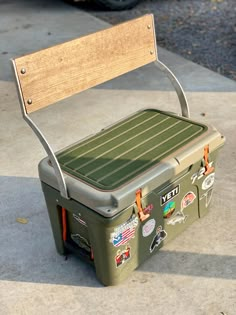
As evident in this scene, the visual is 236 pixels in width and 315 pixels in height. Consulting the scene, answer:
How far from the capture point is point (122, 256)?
2287 millimetres

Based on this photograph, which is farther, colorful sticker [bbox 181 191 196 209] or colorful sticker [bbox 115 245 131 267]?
colorful sticker [bbox 181 191 196 209]

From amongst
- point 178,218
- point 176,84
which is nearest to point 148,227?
point 178,218

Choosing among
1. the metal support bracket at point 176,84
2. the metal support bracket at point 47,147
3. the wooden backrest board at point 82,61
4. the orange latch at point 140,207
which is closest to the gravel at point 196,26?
the metal support bracket at point 176,84

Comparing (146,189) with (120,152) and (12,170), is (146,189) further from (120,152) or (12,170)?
(12,170)

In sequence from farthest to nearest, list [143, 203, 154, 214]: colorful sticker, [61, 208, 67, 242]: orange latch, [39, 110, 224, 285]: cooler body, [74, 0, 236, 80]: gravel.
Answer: [74, 0, 236, 80]: gravel
[61, 208, 67, 242]: orange latch
[143, 203, 154, 214]: colorful sticker
[39, 110, 224, 285]: cooler body

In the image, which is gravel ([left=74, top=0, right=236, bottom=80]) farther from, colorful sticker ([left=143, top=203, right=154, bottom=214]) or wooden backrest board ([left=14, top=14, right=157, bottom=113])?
colorful sticker ([left=143, top=203, right=154, bottom=214])

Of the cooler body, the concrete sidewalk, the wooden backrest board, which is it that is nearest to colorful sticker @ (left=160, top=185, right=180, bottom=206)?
the cooler body

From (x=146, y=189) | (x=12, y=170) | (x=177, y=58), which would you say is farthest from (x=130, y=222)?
(x=177, y=58)

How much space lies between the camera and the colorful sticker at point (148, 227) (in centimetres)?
232

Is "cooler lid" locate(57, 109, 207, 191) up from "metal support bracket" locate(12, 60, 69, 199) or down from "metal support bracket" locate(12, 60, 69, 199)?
down

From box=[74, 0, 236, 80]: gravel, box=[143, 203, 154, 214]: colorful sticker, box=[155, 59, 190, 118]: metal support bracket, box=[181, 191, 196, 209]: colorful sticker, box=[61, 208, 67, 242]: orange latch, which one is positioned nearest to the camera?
box=[143, 203, 154, 214]: colorful sticker

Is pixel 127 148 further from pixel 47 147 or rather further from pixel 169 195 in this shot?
pixel 47 147

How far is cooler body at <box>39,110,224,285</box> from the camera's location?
6.99 feet

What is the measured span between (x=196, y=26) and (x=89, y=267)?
406 centimetres
